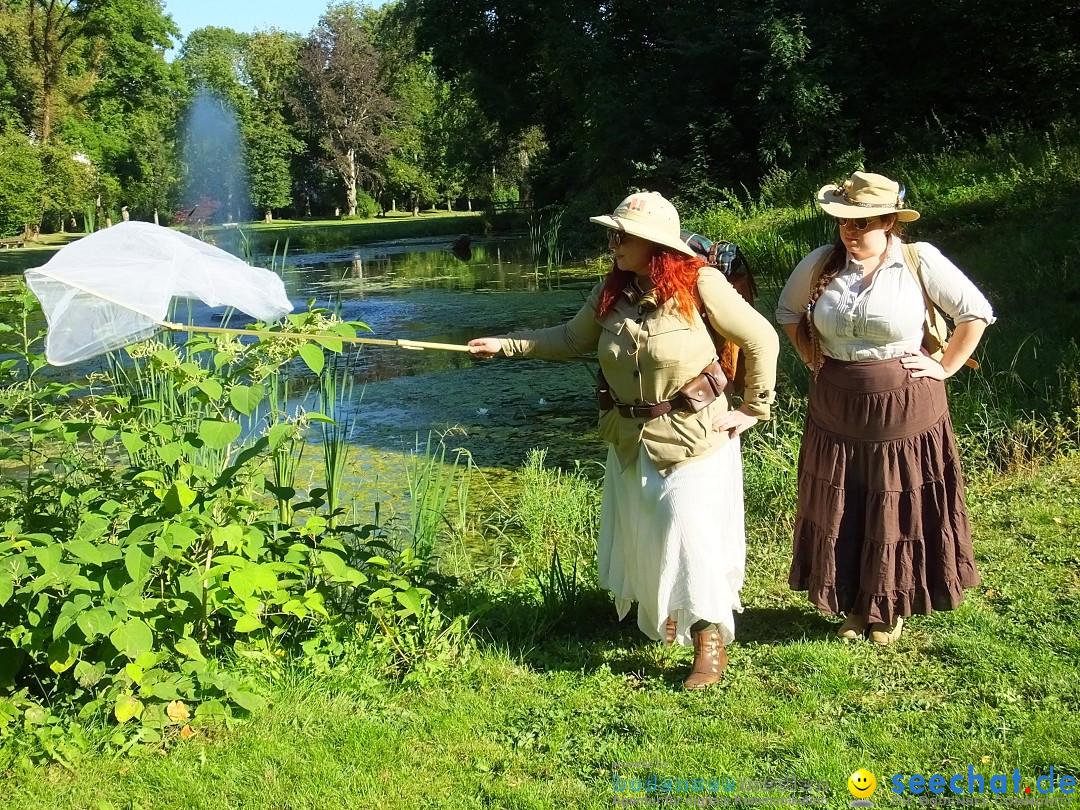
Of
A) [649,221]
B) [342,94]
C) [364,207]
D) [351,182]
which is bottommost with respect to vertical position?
[649,221]

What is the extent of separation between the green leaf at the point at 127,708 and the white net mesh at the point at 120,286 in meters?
1.05

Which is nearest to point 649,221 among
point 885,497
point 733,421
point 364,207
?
Answer: point 733,421

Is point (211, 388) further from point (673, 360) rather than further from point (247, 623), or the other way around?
point (673, 360)

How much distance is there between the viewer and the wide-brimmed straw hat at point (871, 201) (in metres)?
3.10

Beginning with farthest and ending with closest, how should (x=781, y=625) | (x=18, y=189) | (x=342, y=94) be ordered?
(x=342, y=94)
(x=18, y=189)
(x=781, y=625)

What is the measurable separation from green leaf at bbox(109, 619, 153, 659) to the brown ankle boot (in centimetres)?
Answer: 172

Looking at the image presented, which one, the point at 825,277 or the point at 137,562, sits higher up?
the point at 825,277

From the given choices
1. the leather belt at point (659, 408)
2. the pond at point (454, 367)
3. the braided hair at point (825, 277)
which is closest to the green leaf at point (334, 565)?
the pond at point (454, 367)

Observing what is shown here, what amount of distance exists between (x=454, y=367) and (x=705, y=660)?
284 inches

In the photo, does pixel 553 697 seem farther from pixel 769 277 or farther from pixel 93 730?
pixel 769 277

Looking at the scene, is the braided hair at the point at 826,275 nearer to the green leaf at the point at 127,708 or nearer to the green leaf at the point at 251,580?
the green leaf at the point at 251,580

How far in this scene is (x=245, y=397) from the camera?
2.84 m

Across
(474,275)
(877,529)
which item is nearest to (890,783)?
(877,529)

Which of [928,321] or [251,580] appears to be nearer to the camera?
[251,580]
